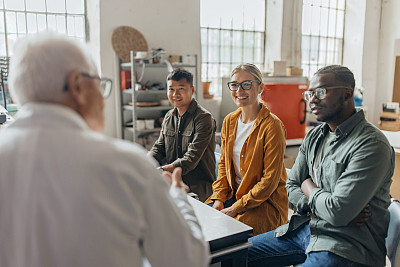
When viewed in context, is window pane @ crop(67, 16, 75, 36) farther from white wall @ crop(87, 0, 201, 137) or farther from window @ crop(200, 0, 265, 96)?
window @ crop(200, 0, 265, 96)

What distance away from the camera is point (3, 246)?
31.4 inches

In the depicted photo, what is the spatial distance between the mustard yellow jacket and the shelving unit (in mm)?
2974

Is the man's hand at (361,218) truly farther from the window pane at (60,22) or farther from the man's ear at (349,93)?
the window pane at (60,22)

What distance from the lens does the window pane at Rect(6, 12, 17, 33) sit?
475cm

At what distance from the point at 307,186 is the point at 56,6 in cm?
460

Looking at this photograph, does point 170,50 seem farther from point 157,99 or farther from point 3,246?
point 3,246

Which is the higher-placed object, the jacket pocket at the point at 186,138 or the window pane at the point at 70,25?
the window pane at the point at 70,25

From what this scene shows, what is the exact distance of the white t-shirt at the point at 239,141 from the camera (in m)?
2.26

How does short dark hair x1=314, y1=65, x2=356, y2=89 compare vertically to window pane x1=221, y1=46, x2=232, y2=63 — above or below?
below

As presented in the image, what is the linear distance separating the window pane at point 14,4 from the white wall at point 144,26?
0.87 m

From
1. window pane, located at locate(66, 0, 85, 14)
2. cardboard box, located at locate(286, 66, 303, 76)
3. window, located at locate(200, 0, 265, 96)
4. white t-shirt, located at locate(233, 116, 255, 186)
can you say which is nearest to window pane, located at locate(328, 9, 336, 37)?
window, located at locate(200, 0, 265, 96)

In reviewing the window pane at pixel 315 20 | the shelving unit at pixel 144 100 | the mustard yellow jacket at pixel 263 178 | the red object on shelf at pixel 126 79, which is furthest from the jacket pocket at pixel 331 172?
the window pane at pixel 315 20

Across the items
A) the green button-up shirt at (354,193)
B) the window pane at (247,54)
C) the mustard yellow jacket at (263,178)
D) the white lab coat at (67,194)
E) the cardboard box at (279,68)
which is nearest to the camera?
the white lab coat at (67,194)

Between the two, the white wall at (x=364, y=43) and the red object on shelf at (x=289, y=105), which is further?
the white wall at (x=364, y=43)
